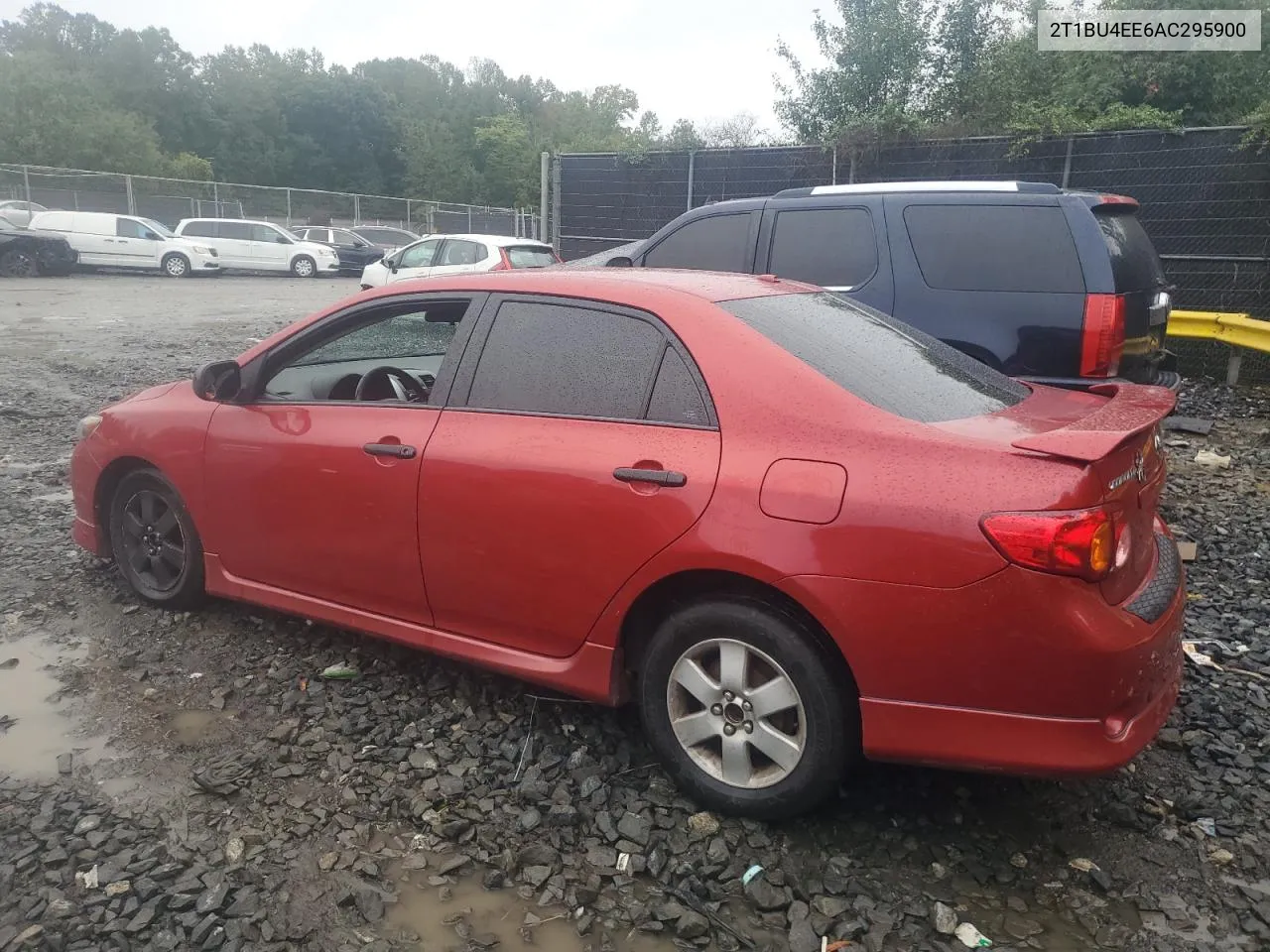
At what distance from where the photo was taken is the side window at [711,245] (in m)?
6.70

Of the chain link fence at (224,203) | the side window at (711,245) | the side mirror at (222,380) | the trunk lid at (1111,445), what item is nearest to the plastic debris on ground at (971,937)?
the trunk lid at (1111,445)

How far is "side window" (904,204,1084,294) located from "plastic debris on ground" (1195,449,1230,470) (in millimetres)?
2250

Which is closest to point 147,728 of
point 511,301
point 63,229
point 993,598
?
point 511,301

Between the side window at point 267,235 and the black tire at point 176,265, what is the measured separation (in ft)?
8.63

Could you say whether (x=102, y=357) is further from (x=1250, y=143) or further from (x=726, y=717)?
(x=1250, y=143)

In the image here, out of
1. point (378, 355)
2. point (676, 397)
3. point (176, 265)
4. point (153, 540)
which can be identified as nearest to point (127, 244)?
point (176, 265)

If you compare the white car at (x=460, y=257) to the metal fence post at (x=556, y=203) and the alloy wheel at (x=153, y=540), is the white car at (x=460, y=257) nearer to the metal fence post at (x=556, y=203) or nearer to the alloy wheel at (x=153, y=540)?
the metal fence post at (x=556, y=203)

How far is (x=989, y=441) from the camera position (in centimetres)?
258

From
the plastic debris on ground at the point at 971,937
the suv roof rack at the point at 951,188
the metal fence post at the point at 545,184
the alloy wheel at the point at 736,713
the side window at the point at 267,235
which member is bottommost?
the plastic debris on ground at the point at 971,937

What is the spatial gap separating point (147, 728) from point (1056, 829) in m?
2.99

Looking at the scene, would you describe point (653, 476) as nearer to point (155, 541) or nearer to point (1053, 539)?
point (1053, 539)

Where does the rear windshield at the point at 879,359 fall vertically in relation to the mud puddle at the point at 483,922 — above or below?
above

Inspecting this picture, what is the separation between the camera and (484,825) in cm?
288

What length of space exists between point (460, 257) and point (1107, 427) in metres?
14.1
